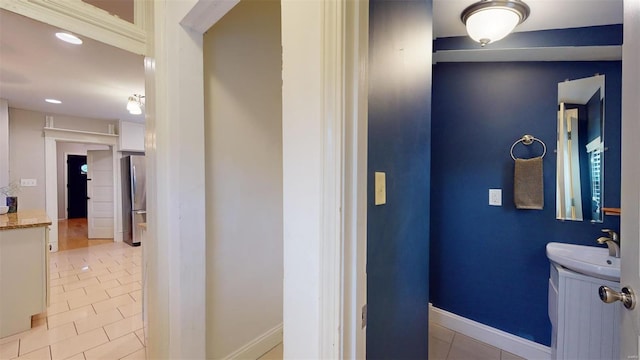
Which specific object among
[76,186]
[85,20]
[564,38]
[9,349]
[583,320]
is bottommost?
[9,349]

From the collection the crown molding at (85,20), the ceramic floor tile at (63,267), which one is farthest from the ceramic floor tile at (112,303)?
the crown molding at (85,20)

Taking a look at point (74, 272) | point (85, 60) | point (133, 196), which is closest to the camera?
point (85, 60)

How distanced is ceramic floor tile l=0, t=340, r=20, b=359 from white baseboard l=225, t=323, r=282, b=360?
171cm

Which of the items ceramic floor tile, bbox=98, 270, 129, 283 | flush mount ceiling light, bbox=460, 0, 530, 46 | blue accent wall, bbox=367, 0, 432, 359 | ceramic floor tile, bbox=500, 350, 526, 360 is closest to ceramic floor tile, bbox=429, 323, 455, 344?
ceramic floor tile, bbox=500, 350, 526, 360

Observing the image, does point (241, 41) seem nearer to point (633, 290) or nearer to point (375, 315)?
point (375, 315)

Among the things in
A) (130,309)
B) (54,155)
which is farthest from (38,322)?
(54,155)

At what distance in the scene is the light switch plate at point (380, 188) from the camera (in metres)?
0.91

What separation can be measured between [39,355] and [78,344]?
0.22 metres

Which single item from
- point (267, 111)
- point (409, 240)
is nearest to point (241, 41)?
point (267, 111)

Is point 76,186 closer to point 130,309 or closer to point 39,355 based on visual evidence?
point 130,309

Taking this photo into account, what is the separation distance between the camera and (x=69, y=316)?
249cm

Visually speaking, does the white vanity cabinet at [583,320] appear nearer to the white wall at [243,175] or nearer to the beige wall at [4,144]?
the white wall at [243,175]

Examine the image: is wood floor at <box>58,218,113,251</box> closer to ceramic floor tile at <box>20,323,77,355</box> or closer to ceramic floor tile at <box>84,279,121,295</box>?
ceramic floor tile at <box>84,279,121,295</box>

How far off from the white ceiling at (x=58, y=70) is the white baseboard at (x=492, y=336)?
3473mm
